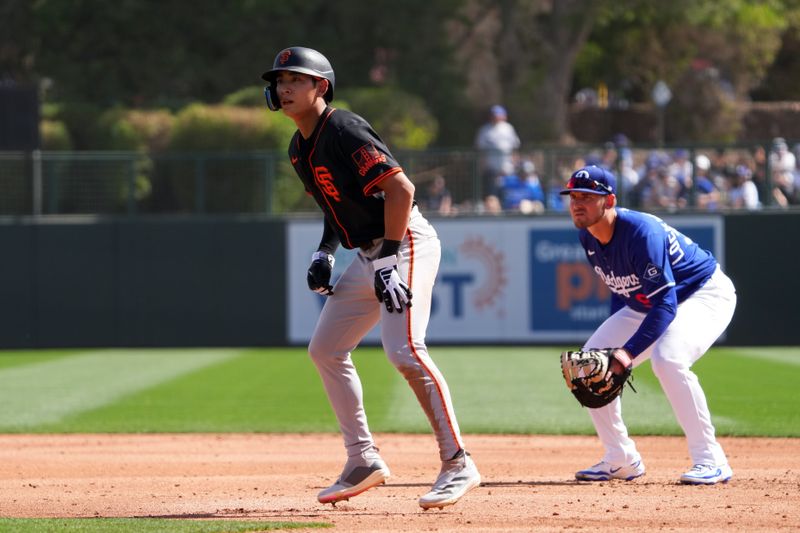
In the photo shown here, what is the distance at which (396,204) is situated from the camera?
5.62m

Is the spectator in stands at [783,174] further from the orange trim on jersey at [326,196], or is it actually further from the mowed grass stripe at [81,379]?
the orange trim on jersey at [326,196]

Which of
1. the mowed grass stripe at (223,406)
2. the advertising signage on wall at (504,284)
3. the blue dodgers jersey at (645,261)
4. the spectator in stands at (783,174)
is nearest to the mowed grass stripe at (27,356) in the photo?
the mowed grass stripe at (223,406)

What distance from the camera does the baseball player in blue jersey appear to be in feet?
20.9

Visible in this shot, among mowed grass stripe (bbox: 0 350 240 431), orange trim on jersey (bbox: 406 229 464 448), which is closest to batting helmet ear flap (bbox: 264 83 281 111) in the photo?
orange trim on jersey (bbox: 406 229 464 448)

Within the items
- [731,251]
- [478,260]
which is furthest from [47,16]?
[731,251]

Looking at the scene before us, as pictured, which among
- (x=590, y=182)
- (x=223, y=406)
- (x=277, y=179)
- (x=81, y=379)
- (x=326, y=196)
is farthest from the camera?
(x=277, y=179)

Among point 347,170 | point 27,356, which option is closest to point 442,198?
point 27,356

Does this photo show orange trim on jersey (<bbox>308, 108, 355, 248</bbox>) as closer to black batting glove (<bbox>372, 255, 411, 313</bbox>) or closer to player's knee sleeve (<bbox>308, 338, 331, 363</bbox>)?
black batting glove (<bbox>372, 255, 411, 313</bbox>)

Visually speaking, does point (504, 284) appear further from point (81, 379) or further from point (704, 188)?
point (81, 379)

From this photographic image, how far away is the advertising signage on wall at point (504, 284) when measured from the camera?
58.2 ft

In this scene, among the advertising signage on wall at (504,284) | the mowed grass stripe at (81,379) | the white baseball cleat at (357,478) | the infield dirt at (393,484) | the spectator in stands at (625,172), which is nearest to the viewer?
the infield dirt at (393,484)

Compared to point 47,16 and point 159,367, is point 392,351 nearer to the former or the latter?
point 159,367

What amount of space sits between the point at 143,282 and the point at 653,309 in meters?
12.7

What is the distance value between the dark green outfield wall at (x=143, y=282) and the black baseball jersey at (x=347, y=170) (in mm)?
12300
